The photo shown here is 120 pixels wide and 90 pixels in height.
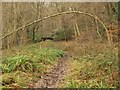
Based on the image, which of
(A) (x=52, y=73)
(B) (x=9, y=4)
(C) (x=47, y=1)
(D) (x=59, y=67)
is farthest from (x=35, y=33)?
(A) (x=52, y=73)

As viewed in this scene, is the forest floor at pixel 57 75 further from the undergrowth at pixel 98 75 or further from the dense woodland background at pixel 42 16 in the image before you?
the dense woodland background at pixel 42 16

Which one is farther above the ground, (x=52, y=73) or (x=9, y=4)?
(x=9, y=4)

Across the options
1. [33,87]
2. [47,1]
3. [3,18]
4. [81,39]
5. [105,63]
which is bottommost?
[33,87]

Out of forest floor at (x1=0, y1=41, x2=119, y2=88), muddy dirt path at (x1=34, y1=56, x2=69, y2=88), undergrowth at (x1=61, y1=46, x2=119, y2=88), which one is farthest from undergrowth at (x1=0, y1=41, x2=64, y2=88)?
undergrowth at (x1=61, y1=46, x2=119, y2=88)

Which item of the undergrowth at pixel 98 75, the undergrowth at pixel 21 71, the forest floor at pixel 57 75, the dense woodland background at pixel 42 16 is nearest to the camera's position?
the undergrowth at pixel 98 75

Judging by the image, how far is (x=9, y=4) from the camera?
22.8 metres

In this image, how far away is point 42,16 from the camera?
26.7 m

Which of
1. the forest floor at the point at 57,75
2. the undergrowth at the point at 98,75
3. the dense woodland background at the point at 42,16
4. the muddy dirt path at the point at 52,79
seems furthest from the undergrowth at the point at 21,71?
the dense woodland background at the point at 42,16

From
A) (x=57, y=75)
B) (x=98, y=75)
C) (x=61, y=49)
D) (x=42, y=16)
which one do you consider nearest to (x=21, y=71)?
(x=57, y=75)

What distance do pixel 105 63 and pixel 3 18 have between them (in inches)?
503

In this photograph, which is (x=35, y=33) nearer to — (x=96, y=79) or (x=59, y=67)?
(x=59, y=67)

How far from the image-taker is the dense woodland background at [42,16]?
68.0 feet

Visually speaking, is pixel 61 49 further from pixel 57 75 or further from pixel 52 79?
pixel 52 79

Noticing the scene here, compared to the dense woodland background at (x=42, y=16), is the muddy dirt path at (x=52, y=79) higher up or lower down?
lower down
